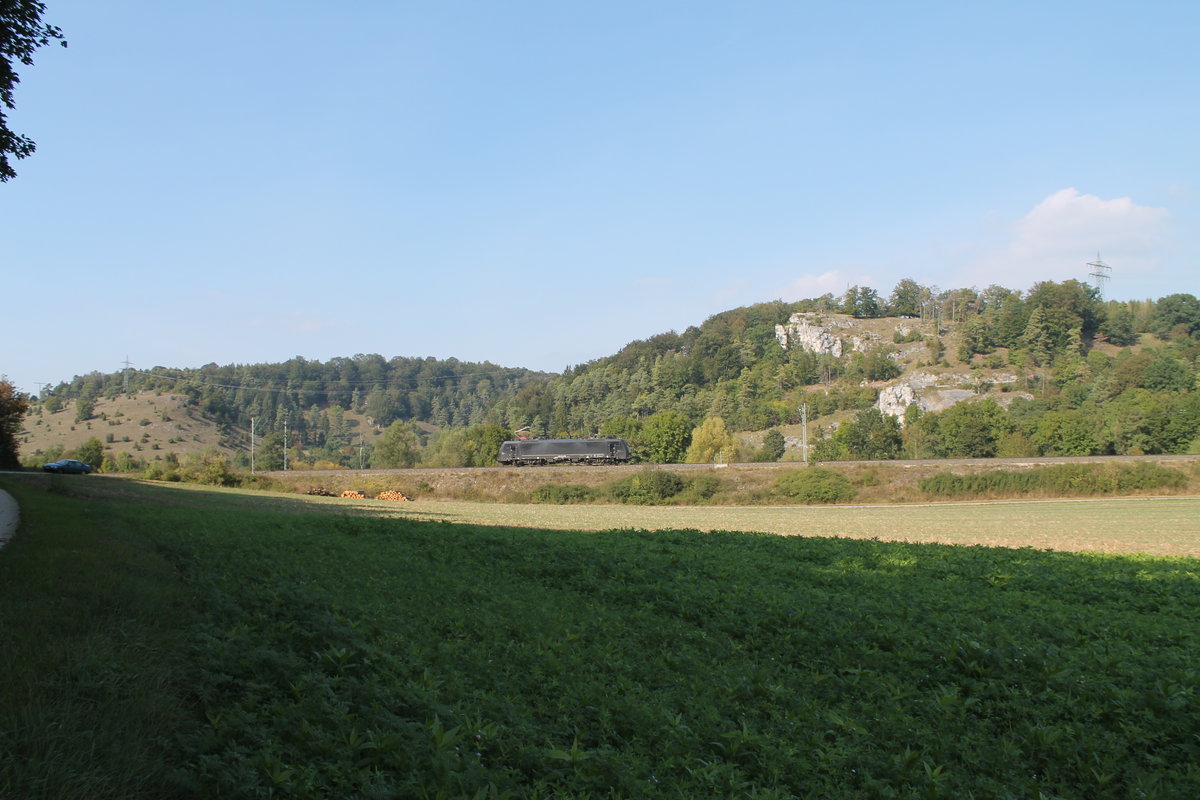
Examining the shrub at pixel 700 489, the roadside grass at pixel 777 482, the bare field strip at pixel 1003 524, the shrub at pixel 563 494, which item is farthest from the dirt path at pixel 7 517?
the shrub at pixel 700 489

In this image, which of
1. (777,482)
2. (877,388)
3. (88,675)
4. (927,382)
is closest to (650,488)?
(777,482)

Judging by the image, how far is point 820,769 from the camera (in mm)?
5516

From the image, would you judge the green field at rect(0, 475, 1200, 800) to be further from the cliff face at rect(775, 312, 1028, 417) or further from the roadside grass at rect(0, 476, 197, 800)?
the cliff face at rect(775, 312, 1028, 417)

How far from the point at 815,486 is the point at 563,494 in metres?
18.7

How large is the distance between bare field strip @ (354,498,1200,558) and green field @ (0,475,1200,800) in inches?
525

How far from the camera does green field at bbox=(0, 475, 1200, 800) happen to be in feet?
15.5

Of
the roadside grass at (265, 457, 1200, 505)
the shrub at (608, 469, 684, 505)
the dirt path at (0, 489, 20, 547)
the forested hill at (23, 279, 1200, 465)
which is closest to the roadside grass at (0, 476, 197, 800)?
the dirt path at (0, 489, 20, 547)

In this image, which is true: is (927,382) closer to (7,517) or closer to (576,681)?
(7,517)

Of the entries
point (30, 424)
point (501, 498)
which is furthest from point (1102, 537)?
point (30, 424)

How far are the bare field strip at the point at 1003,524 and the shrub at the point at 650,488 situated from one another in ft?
52.9

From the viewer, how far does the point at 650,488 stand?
56219mm

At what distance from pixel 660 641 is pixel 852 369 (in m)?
180

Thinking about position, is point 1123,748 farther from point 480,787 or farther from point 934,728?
point 480,787

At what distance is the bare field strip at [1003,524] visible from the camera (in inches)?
933
